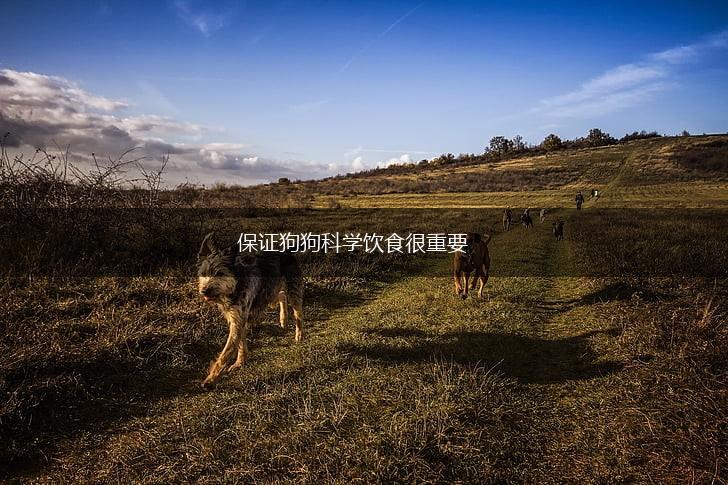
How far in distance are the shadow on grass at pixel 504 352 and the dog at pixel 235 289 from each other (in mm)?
1508

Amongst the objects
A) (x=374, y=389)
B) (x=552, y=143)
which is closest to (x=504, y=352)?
(x=374, y=389)

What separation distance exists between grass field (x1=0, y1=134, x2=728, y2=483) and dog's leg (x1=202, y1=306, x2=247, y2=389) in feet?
0.61

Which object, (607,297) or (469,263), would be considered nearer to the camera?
(607,297)

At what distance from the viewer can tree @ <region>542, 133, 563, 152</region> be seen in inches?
4577

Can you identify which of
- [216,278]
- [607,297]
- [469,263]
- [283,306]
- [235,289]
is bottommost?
[607,297]

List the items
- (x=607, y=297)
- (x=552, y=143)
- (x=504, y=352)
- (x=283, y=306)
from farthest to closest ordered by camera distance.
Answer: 1. (x=552, y=143)
2. (x=607, y=297)
3. (x=283, y=306)
4. (x=504, y=352)

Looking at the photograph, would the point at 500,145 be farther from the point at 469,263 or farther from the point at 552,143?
the point at 469,263

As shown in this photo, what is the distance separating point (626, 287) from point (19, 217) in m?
14.4

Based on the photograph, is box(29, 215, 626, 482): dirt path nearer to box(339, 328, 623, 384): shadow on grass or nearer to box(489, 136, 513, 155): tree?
box(339, 328, 623, 384): shadow on grass

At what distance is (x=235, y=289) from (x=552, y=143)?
128969 millimetres

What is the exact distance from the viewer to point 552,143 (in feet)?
388

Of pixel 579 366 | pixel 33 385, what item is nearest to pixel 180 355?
pixel 33 385

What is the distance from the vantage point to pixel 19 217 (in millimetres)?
9992

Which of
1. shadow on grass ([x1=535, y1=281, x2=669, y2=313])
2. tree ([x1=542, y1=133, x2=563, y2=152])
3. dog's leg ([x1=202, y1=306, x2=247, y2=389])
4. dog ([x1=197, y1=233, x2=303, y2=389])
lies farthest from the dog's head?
tree ([x1=542, y1=133, x2=563, y2=152])
